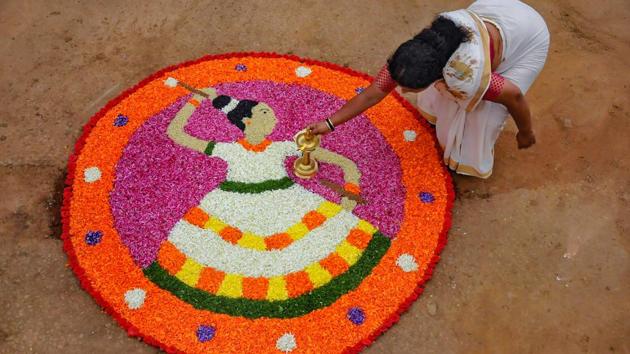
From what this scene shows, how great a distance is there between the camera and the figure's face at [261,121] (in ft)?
12.7

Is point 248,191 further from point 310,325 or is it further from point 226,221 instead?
point 310,325

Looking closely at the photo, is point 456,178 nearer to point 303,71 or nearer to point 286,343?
point 303,71

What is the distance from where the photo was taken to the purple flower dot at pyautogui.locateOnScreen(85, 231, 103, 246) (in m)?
3.25

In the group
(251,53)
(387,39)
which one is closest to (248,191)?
(251,53)

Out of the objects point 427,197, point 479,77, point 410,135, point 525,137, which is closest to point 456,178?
point 427,197

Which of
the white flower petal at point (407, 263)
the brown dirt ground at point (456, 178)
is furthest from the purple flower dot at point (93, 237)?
the white flower petal at point (407, 263)

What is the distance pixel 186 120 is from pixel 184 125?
5 cm

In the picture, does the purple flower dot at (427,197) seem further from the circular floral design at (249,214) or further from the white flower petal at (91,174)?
the white flower petal at (91,174)

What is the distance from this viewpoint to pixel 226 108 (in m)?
3.99

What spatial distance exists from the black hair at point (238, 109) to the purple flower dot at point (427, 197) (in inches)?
53.3

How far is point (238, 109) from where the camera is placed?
3.97m

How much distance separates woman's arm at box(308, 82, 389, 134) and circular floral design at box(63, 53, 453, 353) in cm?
49

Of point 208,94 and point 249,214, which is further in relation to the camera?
point 208,94

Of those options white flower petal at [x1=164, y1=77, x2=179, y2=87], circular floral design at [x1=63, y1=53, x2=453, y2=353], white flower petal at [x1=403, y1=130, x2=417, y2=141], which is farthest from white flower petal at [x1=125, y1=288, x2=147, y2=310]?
white flower petal at [x1=403, y1=130, x2=417, y2=141]
